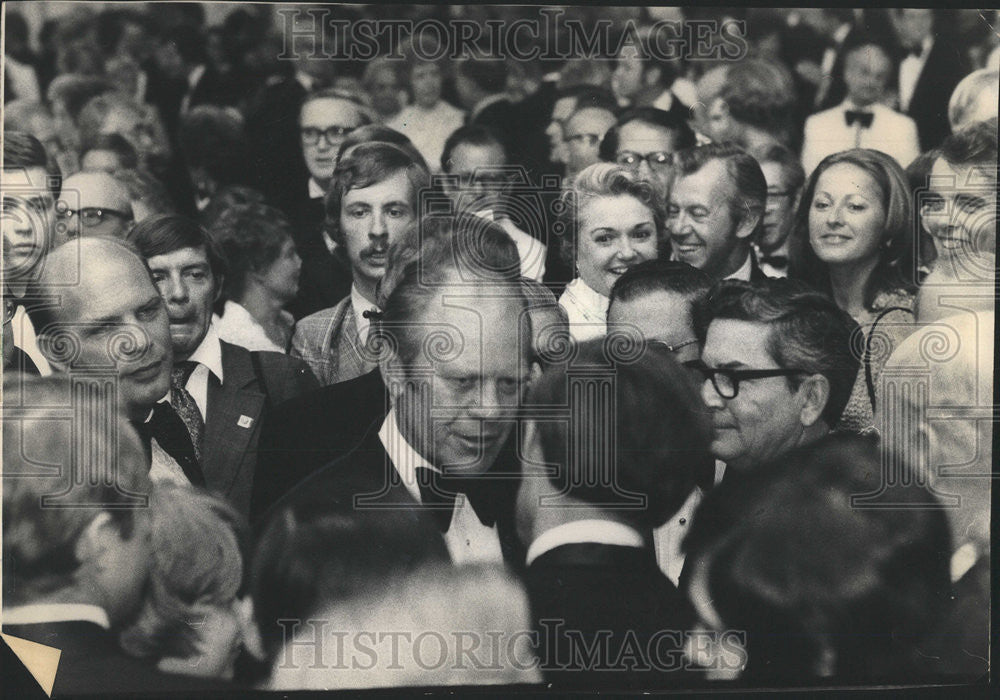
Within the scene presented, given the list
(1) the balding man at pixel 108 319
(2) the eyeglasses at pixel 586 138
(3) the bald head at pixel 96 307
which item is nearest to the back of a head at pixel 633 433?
(2) the eyeglasses at pixel 586 138

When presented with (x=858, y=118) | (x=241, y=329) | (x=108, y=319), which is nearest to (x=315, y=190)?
(x=241, y=329)

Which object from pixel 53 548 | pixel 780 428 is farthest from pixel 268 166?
pixel 780 428

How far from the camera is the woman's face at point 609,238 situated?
12.0 ft

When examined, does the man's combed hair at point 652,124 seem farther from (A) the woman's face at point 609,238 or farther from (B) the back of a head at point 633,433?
(B) the back of a head at point 633,433

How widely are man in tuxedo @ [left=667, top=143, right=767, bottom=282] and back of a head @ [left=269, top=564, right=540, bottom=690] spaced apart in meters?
1.28

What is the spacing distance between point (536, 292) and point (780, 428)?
37.6 inches

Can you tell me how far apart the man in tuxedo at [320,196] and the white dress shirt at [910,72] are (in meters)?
1.84

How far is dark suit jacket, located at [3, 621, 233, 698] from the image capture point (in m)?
3.63

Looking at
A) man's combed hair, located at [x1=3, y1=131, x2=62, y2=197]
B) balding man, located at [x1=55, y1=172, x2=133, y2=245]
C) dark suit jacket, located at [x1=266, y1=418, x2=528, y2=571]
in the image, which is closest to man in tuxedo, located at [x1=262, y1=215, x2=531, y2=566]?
dark suit jacket, located at [x1=266, y1=418, x2=528, y2=571]

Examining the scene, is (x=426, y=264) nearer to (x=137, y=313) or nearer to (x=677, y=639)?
(x=137, y=313)

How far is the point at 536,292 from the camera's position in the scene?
3652mm

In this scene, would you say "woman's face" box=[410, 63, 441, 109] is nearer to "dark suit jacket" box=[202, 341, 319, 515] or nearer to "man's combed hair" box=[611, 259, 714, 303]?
"man's combed hair" box=[611, 259, 714, 303]

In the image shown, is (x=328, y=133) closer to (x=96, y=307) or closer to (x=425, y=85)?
(x=425, y=85)
